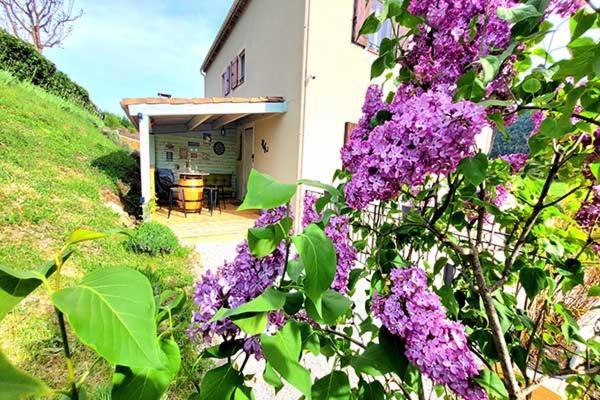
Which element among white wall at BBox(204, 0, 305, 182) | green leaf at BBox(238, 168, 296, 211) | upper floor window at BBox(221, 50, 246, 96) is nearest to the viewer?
green leaf at BBox(238, 168, 296, 211)

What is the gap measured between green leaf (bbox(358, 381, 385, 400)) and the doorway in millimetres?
7335

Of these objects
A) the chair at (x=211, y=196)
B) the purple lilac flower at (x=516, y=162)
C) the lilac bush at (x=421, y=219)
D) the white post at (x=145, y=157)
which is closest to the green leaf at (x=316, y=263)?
the lilac bush at (x=421, y=219)

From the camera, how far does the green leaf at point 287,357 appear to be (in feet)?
1.31

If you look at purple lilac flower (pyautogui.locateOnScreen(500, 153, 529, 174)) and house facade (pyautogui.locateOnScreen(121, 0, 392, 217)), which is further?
house facade (pyautogui.locateOnScreen(121, 0, 392, 217))

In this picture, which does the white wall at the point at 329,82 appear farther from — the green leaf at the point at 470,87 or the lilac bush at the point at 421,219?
the green leaf at the point at 470,87

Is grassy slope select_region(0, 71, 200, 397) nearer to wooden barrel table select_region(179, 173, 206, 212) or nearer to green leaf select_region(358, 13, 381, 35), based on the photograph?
wooden barrel table select_region(179, 173, 206, 212)

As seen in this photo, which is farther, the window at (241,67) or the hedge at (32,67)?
the hedge at (32,67)

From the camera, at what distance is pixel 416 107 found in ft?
1.93

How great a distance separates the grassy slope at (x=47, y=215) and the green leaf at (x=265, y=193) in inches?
52.8

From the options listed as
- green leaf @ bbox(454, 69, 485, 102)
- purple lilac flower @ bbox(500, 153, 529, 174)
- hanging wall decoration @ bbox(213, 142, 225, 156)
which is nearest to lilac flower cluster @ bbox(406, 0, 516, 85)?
green leaf @ bbox(454, 69, 485, 102)

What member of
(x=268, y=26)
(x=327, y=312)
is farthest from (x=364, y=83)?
(x=327, y=312)

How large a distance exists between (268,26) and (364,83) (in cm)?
258

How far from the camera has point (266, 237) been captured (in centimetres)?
45

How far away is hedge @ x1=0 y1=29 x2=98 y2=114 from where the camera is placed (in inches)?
345
